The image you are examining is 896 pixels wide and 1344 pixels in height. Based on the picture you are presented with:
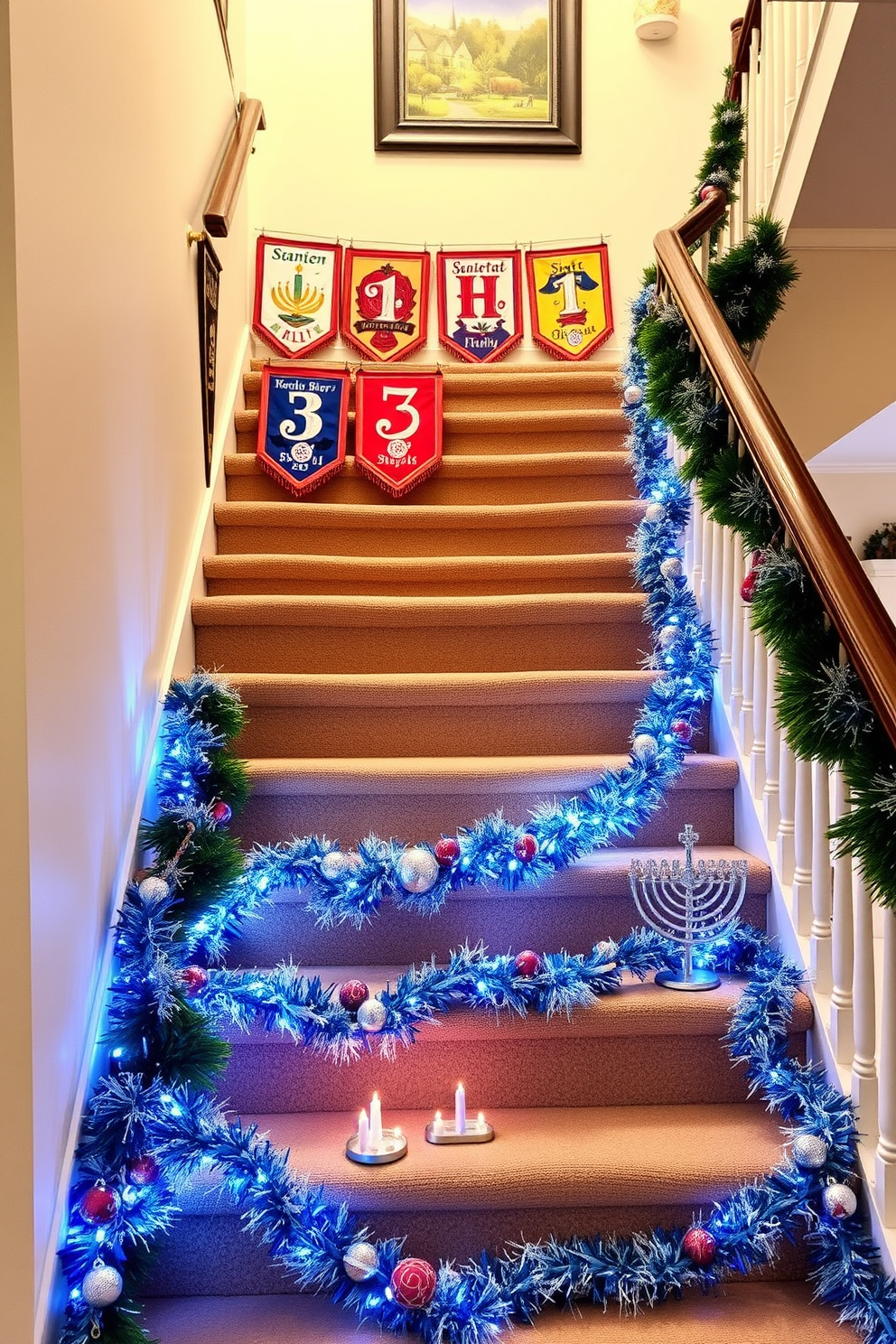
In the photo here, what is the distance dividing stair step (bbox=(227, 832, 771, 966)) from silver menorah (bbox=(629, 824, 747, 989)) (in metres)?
0.05

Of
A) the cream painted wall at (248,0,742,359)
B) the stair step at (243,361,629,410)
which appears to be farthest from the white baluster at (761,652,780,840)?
the cream painted wall at (248,0,742,359)

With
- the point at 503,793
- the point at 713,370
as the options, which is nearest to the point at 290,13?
the point at 713,370

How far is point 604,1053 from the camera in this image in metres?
1.85

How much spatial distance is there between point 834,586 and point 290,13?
4.56 meters

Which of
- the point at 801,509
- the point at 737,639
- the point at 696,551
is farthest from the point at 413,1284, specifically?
the point at 696,551

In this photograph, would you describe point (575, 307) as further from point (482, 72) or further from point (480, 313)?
point (482, 72)

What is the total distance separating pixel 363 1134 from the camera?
1662 millimetres

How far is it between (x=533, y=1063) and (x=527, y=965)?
0.57 ft

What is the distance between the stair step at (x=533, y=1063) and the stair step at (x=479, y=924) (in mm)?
187

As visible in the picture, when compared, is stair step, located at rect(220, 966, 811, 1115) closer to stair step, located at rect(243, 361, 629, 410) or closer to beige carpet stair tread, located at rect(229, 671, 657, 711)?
beige carpet stair tread, located at rect(229, 671, 657, 711)

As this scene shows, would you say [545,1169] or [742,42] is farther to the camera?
[742,42]

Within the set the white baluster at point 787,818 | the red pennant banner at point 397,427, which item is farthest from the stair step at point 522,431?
the white baluster at point 787,818

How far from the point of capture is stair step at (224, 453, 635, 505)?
3406mm

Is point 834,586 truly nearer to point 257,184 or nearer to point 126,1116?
point 126,1116
